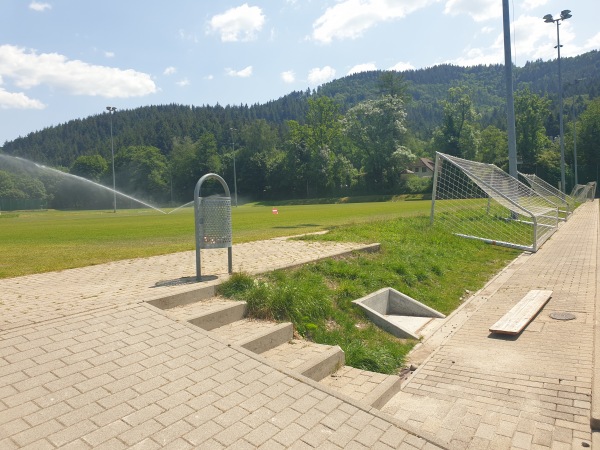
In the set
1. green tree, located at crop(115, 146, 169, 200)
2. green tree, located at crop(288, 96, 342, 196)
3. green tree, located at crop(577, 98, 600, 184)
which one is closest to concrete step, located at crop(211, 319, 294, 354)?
green tree, located at crop(577, 98, 600, 184)

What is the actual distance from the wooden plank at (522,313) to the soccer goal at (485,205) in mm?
6039

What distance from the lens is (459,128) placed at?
6662 centimetres

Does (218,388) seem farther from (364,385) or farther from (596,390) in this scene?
(596,390)

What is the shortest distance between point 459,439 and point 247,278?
3.51m

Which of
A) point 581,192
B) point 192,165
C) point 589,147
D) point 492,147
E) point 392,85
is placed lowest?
point 581,192

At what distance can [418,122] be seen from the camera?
155750 millimetres

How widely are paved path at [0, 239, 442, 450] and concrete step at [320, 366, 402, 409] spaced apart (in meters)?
0.69

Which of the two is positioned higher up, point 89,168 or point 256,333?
point 89,168

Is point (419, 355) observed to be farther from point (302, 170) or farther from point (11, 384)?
point (302, 170)

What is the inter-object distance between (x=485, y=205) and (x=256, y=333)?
1782 centimetres

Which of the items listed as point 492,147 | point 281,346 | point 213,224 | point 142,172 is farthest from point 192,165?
point 281,346

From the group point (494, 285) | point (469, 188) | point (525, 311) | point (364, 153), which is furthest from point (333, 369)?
point (364, 153)

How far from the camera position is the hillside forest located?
216 ft

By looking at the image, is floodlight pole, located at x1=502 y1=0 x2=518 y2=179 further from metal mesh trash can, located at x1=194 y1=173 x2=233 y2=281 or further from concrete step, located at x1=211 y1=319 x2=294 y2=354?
concrete step, located at x1=211 y1=319 x2=294 y2=354
